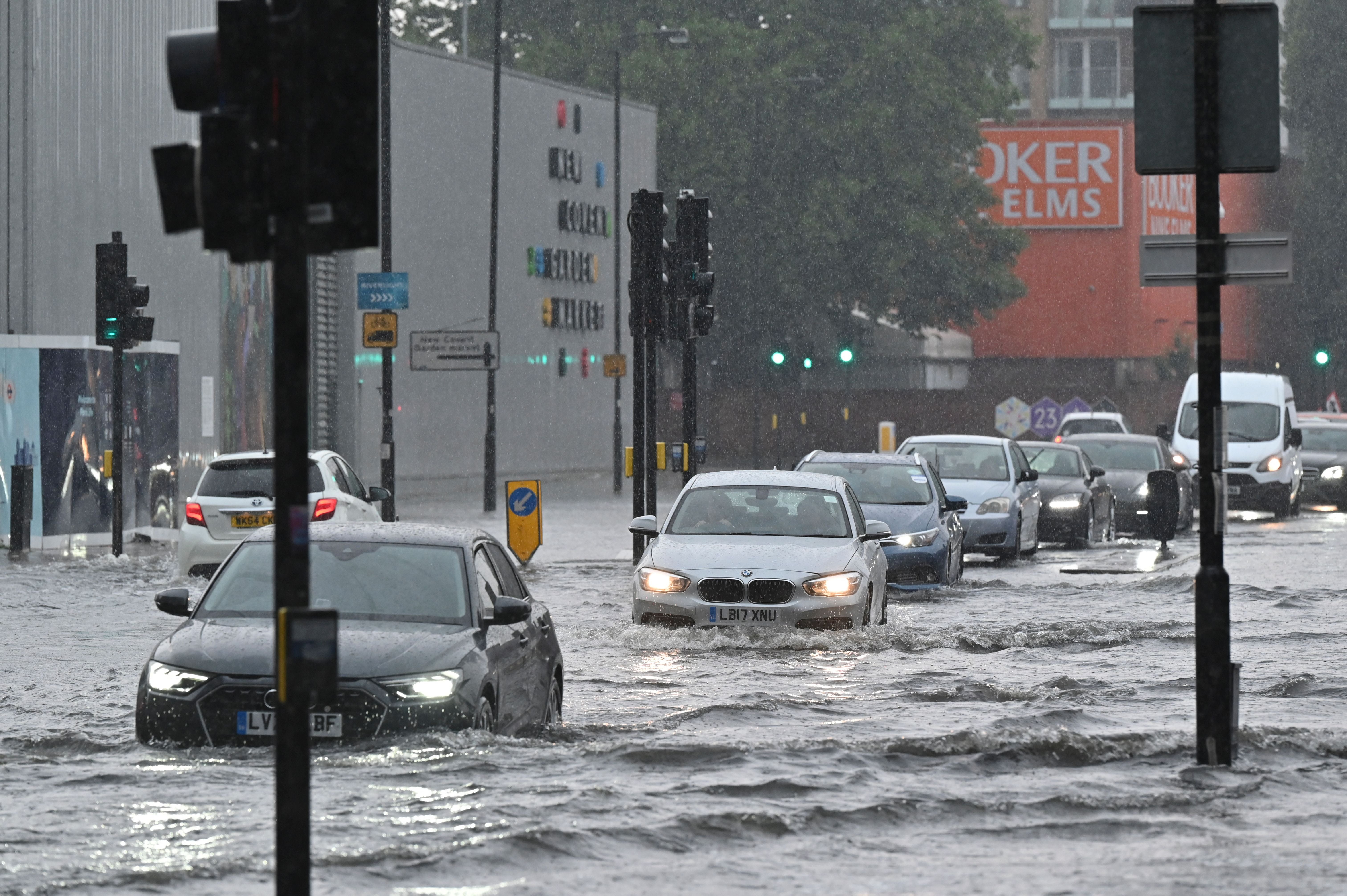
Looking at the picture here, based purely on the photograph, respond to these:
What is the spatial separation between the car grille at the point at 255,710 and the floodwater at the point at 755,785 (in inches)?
3.3

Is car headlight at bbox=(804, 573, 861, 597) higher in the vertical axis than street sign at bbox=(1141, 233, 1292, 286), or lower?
lower

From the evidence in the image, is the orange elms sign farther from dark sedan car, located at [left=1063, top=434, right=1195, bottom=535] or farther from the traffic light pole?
the traffic light pole

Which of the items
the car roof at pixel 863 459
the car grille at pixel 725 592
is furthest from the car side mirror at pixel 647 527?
the car roof at pixel 863 459

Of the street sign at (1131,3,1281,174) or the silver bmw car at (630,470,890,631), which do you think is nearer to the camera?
the street sign at (1131,3,1281,174)

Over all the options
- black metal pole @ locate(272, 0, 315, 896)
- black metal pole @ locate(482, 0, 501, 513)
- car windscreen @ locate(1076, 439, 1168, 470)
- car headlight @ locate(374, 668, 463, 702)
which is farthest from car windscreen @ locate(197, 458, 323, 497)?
black metal pole @ locate(272, 0, 315, 896)

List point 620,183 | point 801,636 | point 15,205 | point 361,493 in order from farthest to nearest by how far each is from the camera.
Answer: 1. point 620,183
2. point 15,205
3. point 361,493
4. point 801,636

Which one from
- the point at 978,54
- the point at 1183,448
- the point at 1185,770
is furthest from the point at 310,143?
the point at 978,54

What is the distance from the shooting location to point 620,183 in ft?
190

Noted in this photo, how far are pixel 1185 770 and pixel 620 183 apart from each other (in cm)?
4834

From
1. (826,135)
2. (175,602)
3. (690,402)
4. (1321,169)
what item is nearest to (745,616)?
(175,602)

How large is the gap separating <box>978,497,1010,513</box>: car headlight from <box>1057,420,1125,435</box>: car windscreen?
18207mm

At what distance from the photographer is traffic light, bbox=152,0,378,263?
6281 mm

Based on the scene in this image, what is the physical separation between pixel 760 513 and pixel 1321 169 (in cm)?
7021

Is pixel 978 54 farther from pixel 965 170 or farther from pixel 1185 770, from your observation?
pixel 1185 770
